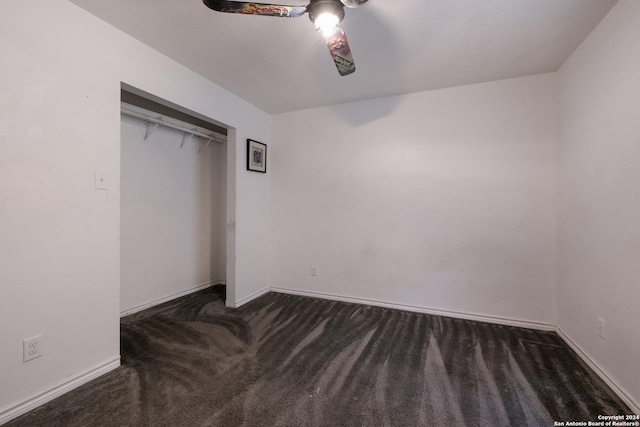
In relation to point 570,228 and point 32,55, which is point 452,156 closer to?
point 570,228

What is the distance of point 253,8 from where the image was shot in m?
1.23

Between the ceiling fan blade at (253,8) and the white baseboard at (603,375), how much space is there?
270cm

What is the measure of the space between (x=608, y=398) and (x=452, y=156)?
6.64ft

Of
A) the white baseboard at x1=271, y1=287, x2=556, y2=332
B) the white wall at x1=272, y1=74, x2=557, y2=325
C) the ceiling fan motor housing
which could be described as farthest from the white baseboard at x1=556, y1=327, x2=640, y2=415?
the ceiling fan motor housing

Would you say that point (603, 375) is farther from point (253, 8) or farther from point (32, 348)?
point (32, 348)

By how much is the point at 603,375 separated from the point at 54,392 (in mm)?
3325

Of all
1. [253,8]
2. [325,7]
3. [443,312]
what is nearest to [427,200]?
[443,312]

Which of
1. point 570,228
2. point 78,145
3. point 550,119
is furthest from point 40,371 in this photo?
point 550,119

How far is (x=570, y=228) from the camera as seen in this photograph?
2.06 metres

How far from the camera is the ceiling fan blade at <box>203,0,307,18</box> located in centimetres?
118

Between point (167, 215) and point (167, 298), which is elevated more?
point (167, 215)

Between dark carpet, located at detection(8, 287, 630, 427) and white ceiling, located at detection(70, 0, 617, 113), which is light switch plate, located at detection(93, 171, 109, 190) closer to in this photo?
white ceiling, located at detection(70, 0, 617, 113)

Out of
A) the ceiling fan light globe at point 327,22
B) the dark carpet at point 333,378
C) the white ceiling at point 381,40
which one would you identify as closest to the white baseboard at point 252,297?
the dark carpet at point 333,378

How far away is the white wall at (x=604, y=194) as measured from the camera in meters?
1.42
